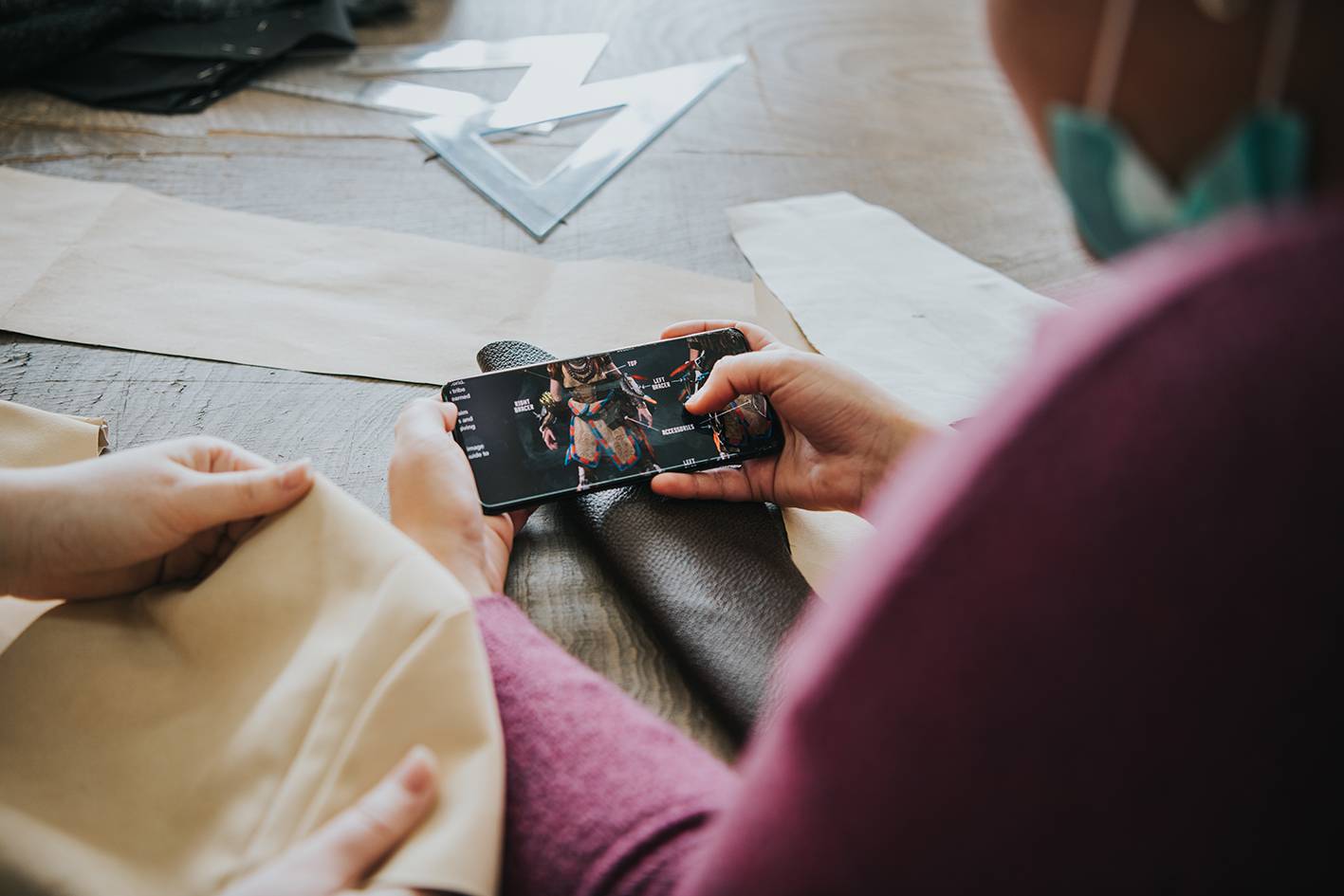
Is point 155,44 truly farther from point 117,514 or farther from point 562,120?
point 117,514

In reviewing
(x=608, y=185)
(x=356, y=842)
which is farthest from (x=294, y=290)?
(x=356, y=842)

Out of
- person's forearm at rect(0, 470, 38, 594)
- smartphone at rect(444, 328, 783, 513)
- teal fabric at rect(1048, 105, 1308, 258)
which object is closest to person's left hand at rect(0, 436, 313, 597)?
person's forearm at rect(0, 470, 38, 594)

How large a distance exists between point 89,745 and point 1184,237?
1.47 feet

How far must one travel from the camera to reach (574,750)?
0.39m

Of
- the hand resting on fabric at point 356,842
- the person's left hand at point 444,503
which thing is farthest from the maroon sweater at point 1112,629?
the person's left hand at point 444,503

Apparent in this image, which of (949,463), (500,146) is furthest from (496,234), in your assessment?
(949,463)

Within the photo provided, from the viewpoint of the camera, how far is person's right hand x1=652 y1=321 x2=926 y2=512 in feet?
1.90

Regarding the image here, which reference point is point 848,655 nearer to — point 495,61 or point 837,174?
point 837,174

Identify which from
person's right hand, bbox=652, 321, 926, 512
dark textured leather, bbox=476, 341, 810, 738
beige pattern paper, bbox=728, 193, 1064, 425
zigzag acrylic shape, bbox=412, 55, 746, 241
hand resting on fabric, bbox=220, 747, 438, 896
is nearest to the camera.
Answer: hand resting on fabric, bbox=220, 747, 438, 896

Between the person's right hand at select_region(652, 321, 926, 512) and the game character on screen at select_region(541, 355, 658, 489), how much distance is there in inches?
1.4

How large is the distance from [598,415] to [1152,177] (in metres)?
0.40

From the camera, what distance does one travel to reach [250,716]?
390mm

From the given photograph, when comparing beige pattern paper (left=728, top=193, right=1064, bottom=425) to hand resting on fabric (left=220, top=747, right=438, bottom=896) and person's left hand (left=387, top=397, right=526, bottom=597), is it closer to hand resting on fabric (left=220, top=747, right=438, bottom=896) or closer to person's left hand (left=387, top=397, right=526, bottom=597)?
person's left hand (left=387, top=397, right=526, bottom=597)

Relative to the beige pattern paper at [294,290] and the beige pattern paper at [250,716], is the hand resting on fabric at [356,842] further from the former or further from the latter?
the beige pattern paper at [294,290]
